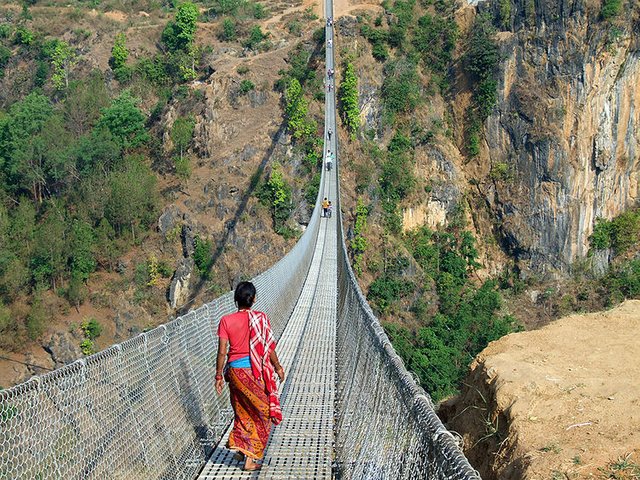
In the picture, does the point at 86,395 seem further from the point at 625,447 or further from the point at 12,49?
the point at 12,49

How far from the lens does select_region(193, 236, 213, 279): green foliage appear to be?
23.6 metres

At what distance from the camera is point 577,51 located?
94.0ft

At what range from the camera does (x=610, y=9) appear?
27.9 m

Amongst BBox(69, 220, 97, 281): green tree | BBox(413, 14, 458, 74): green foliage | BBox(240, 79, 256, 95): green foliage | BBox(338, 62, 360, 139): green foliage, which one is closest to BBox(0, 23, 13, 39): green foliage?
BBox(240, 79, 256, 95): green foliage

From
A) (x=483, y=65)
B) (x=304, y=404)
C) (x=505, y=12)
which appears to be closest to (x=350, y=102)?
(x=483, y=65)

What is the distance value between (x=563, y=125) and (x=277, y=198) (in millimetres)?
12983

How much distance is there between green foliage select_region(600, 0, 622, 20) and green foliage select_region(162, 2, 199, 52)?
17.7m

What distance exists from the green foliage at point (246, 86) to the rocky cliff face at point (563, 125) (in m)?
10.9

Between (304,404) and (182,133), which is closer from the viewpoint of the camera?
(304,404)

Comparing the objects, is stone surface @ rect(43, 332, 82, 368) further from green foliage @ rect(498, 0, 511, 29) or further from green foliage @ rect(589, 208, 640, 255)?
green foliage @ rect(498, 0, 511, 29)

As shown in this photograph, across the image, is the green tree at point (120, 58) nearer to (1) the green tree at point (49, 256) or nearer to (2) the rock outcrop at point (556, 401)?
(1) the green tree at point (49, 256)

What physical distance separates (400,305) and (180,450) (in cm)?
2293

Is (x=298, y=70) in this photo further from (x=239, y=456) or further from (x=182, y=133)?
(x=239, y=456)

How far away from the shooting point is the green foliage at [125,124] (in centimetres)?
2777
